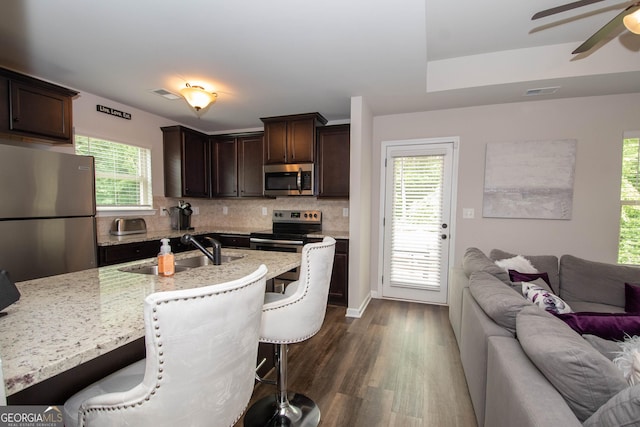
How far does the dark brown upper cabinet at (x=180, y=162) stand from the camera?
405 cm

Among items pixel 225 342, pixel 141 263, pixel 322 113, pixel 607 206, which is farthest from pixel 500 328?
pixel 322 113

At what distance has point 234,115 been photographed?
3.98 m

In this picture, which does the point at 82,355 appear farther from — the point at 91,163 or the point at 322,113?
the point at 322,113

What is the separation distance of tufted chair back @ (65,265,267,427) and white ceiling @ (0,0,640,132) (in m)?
1.81

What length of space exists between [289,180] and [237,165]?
1.06 meters

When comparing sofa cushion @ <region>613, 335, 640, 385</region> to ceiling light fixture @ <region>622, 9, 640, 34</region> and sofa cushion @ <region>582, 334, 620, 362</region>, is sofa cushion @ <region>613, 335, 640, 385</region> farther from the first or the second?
ceiling light fixture @ <region>622, 9, 640, 34</region>

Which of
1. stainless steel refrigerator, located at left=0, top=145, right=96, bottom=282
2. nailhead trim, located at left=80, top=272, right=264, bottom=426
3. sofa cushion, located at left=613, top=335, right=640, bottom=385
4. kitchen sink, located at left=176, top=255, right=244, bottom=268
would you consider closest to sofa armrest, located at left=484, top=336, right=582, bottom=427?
sofa cushion, located at left=613, top=335, right=640, bottom=385

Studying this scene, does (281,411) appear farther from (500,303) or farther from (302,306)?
(500,303)

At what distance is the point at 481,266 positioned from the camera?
7.53 feet

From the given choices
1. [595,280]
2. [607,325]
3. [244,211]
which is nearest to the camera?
[607,325]

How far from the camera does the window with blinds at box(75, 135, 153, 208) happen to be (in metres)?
3.36

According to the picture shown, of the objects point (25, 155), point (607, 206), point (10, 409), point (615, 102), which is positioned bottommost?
point (10, 409)

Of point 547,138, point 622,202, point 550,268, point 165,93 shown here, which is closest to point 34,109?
point 165,93

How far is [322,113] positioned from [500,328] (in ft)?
10.6
